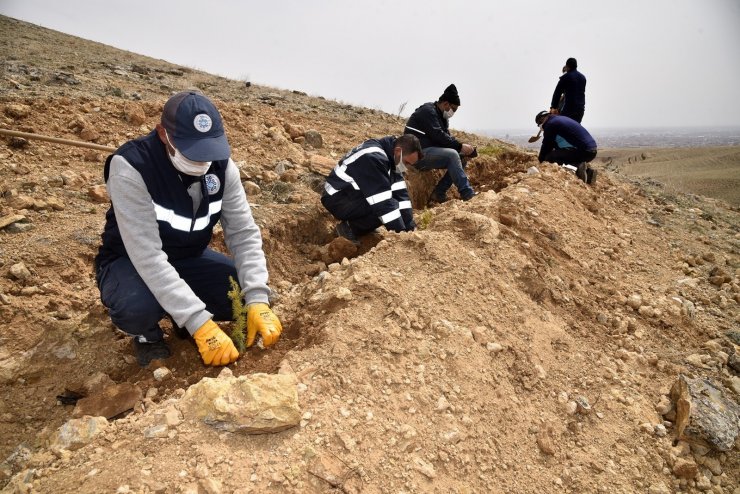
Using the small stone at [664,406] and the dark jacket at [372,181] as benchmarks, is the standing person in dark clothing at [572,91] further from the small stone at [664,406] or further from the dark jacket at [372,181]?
the small stone at [664,406]

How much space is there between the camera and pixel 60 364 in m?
2.51

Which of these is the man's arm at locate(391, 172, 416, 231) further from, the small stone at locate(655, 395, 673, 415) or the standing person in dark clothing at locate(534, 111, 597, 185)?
the small stone at locate(655, 395, 673, 415)

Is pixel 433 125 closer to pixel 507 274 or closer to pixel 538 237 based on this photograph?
pixel 538 237

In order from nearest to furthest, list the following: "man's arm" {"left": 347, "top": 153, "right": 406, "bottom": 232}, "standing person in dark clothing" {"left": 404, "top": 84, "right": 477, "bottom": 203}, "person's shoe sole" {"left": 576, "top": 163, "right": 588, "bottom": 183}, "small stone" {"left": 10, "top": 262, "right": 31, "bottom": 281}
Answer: "small stone" {"left": 10, "top": 262, "right": 31, "bottom": 281}
"man's arm" {"left": 347, "top": 153, "right": 406, "bottom": 232}
"standing person in dark clothing" {"left": 404, "top": 84, "right": 477, "bottom": 203}
"person's shoe sole" {"left": 576, "top": 163, "right": 588, "bottom": 183}

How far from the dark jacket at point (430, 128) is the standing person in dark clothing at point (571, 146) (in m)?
1.28

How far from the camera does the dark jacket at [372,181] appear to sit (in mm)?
3955

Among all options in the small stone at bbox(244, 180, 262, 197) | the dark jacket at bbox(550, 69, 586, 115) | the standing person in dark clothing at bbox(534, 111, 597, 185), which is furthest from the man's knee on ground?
the dark jacket at bbox(550, 69, 586, 115)

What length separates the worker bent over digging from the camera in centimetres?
207

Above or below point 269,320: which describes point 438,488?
below

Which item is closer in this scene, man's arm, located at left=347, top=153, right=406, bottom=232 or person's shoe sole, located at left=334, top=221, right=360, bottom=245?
man's arm, located at left=347, top=153, right=406, bottom=232

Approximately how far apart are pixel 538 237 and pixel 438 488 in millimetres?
2341

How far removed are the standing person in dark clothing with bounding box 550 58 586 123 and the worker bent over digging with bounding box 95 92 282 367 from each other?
17.4 ft

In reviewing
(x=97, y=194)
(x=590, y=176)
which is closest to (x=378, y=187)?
(x=97, y=194)

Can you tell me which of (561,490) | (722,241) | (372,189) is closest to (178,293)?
(561,490)
